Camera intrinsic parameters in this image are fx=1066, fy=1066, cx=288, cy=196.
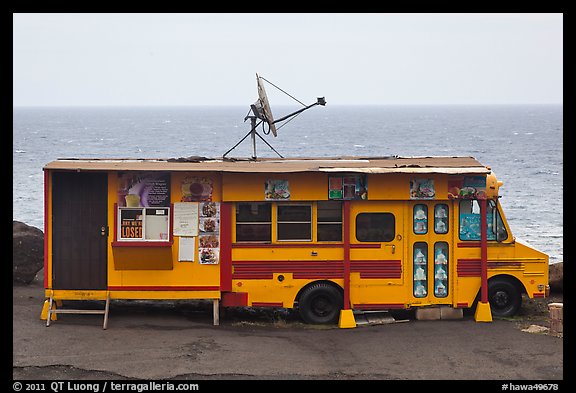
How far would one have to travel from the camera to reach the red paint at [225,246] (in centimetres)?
1841

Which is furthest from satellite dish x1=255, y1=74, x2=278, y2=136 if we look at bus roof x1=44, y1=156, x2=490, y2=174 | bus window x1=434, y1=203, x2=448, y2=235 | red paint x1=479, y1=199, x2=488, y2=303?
red paint x1=479, y1=199, x2=488, y2=303

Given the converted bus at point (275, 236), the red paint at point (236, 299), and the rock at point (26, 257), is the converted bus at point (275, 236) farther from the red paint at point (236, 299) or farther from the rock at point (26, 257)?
the rock at point (26, 257)

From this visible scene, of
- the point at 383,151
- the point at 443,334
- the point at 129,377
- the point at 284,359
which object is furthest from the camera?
the point at 383,151

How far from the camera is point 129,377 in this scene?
14906 mm

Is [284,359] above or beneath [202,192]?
beneath

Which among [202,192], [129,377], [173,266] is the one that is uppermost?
[202,192]

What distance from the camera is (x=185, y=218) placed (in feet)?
60.3

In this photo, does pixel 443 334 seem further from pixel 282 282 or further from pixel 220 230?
pixel 220 230

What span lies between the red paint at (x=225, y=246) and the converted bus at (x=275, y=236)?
17mm

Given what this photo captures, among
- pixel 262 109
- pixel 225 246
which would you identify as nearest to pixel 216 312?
pixel 225 246

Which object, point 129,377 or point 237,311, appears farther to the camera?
point 237,311

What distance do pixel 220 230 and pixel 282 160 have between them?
83.6 inches
